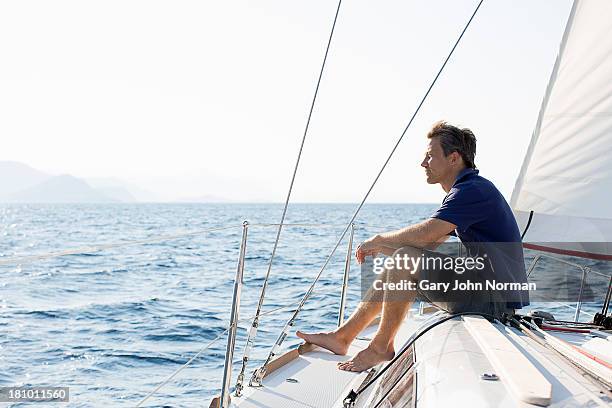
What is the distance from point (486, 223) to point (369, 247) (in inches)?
14.9

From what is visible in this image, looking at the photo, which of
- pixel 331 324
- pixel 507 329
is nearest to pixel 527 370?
pixel 507 329

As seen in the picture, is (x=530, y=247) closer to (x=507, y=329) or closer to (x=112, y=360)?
(x=507, y=329)

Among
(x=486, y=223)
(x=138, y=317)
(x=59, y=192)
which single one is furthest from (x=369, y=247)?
(x=59, y=192)

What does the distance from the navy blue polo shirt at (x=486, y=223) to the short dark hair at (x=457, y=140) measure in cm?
14

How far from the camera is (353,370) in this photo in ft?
7.17

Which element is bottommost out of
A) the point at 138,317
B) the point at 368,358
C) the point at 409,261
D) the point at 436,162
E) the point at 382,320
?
the point at 138,317

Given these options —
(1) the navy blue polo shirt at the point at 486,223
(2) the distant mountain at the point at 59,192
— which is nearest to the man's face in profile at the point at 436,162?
(1) the navy blue polo shirt at the point at 486,223

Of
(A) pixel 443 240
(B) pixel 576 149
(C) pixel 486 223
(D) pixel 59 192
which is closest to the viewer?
(C) pixel 486 223

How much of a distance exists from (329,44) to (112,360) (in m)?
2.33

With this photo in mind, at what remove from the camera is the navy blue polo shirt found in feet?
7.15

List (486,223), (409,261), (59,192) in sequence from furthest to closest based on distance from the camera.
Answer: (59,192)
(486,223)
(409,261)

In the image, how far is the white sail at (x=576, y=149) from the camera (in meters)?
2.42

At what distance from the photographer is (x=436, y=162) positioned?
2.38 metres

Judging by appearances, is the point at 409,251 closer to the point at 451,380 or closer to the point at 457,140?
the point at 457,140
